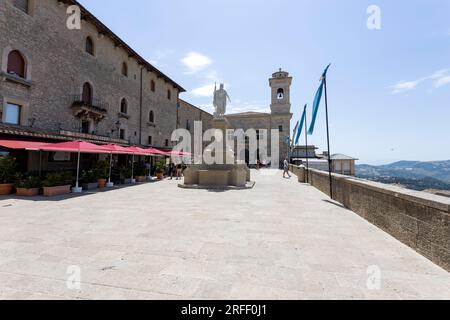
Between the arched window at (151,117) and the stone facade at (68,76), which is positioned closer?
the stone facade at (68,76)

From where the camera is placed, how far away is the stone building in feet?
142

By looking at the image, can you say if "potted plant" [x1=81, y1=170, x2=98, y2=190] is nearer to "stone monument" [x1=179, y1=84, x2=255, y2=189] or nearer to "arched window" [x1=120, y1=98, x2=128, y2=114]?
"stone monument" [x1=179, y1=84, x2=255, y2=189]

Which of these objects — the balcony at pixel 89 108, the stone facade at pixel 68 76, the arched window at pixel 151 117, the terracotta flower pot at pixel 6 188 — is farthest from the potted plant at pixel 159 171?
the arched window at pixel 151 117

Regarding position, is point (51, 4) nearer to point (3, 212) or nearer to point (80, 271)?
point (3, 212)

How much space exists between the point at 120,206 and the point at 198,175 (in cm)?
553

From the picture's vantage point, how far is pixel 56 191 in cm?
967

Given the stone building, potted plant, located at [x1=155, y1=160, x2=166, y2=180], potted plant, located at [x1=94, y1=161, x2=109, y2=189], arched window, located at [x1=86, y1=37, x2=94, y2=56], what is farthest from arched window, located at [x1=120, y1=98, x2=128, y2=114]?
the stone building

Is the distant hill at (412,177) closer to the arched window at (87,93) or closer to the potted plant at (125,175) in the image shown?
the potted plant at (125,175)

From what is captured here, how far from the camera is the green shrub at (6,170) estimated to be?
31.3ft

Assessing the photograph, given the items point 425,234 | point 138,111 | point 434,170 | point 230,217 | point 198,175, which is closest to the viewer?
point 425,234

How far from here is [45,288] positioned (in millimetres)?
2479

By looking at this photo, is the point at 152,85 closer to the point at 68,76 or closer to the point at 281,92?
the point at 68,76
